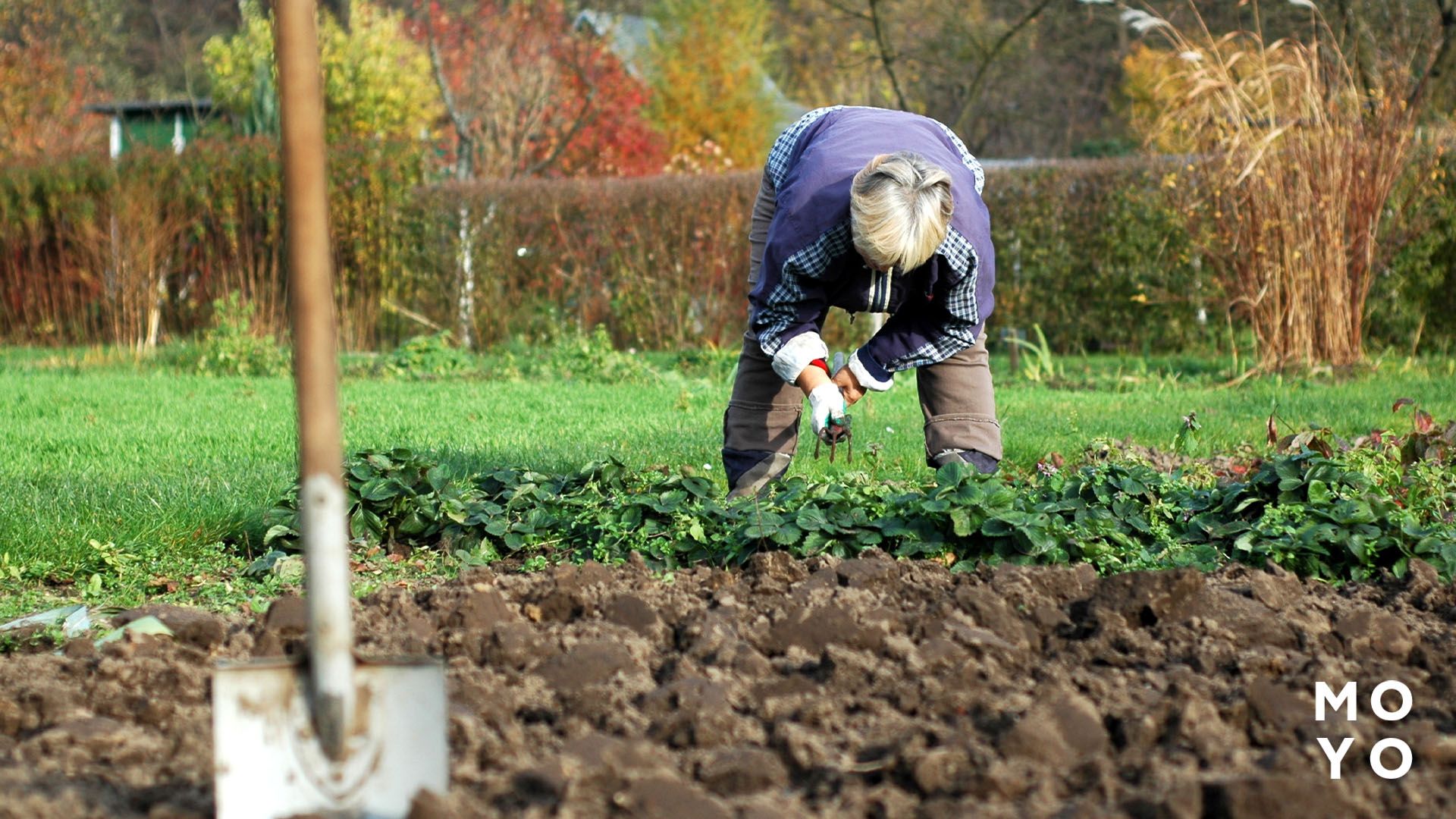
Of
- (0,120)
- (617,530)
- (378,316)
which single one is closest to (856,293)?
(617,530)

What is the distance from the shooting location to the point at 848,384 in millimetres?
4008

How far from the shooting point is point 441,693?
1.81m

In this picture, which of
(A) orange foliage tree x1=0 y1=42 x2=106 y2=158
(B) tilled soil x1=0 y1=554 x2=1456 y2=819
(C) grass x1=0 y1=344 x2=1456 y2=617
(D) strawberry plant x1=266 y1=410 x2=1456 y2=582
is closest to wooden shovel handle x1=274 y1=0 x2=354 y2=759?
(B) tilled soil x1=0 y1=554 x2=1456 y2=819

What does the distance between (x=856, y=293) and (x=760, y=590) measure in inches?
44.5

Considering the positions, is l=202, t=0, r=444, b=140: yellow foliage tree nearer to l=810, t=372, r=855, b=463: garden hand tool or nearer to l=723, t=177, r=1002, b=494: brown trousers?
l=723, t=177, r=1002, b=494: brown trousers

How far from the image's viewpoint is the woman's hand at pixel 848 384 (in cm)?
400

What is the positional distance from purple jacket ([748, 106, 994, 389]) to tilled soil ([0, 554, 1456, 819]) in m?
0.92

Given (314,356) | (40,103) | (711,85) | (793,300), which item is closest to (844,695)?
(314,356)

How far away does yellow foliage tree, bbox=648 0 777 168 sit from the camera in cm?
2084

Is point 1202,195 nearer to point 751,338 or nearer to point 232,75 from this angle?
point 751,338

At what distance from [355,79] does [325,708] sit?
59.5ft

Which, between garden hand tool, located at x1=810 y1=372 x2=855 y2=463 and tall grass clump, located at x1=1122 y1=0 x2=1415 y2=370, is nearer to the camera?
garden hand tool, located at x1=810 y1=372 x2=855 y2=463

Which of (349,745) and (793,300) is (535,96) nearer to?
(793,300)

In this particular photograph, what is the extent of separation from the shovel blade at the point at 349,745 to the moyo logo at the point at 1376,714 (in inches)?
50.2
